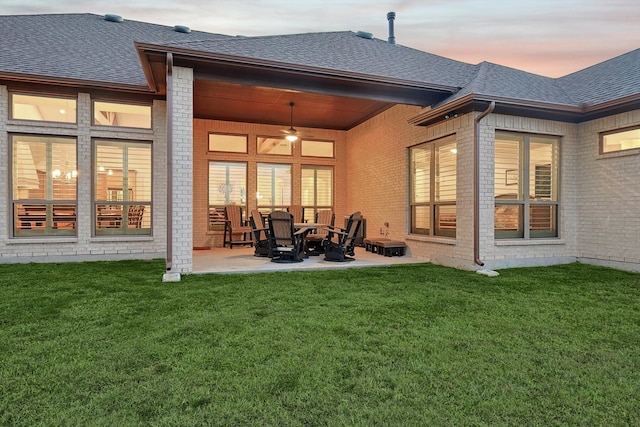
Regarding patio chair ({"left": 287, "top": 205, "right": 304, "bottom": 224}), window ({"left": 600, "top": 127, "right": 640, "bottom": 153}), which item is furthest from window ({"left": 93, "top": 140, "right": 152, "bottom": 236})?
window ({"left": 600, "top": 127, "right": 640, "bottom": 153})

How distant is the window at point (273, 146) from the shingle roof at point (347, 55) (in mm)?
3520

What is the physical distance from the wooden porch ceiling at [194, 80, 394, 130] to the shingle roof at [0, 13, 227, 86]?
5.10 feet

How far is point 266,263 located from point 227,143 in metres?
5.14

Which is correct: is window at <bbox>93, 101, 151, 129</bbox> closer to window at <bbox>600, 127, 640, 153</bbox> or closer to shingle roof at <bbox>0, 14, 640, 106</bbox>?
shingle roof at <bbox>0, 14, 640, 106</bbox>

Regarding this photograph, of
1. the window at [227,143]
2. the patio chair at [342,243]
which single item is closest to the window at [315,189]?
the window at [227,143]

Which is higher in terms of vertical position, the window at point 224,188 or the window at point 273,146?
the window at point 273,146

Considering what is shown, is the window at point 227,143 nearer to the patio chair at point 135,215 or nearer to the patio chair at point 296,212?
the patio chair at point 296,212

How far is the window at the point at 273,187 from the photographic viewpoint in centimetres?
1101

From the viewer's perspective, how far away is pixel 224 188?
35.2ft

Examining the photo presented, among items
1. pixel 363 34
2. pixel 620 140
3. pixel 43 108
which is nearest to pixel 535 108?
pixel 620 140

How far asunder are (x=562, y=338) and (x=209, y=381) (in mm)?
2818

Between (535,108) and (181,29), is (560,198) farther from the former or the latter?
(181,29)

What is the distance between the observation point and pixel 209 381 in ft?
7.41

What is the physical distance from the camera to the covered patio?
625 cm
